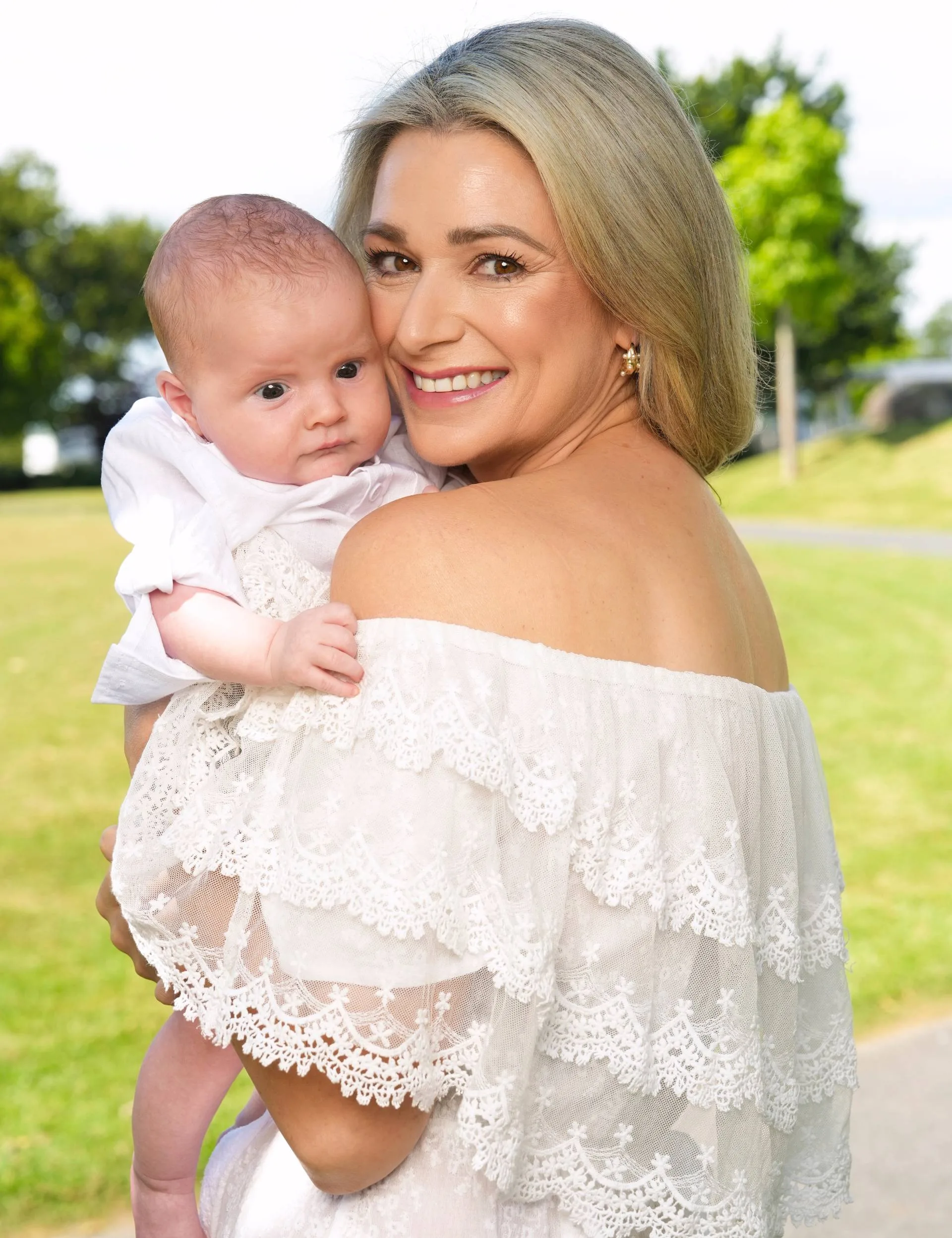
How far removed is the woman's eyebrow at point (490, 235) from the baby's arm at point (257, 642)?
582 mm

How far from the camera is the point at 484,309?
194 centimetres

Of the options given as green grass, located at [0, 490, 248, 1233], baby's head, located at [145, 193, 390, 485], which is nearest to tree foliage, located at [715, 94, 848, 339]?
green grass, located at [0, 490, 248, 1233]

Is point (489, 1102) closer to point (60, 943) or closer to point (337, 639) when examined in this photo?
point (337, 639)

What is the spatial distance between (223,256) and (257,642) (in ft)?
2.14

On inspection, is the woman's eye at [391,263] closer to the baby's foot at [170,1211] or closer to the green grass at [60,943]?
the baby's foot at [170,1211]

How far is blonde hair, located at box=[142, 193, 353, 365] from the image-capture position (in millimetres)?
2053

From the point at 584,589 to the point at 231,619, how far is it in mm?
480

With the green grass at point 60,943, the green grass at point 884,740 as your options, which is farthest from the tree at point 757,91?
the green grass at point 60,943

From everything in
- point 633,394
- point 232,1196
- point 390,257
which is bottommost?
point 232,1196

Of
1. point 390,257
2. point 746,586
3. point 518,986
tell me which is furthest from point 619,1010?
point 390,257

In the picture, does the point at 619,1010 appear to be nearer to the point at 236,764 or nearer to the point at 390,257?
the point at 236,764

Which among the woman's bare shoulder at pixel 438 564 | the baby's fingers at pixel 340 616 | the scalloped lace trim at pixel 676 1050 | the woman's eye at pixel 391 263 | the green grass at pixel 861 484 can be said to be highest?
the woman's eye at pixel 391 263

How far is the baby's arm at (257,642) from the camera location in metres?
1.62

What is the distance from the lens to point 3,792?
27.5 ft
